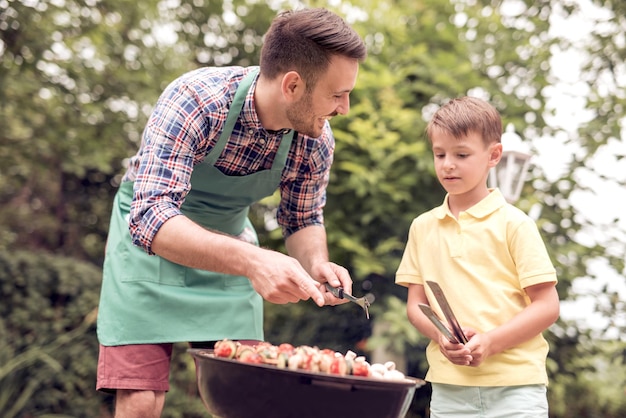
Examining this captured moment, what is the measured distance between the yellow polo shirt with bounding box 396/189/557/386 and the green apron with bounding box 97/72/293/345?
59cm

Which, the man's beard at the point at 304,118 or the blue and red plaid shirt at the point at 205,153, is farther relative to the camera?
the man's beard at the point at 304,118

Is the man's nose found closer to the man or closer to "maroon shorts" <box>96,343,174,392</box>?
the man

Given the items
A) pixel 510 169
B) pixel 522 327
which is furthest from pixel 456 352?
pixel 510 169

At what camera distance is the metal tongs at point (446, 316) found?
1.62 metres

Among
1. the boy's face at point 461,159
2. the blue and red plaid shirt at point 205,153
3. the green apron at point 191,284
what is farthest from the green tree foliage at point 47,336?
the boy's face at point 461,159

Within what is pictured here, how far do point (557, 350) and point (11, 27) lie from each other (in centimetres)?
398

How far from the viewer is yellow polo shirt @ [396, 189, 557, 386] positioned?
1934 mm

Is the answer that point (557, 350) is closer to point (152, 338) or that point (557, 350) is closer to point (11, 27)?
point (152, 338)

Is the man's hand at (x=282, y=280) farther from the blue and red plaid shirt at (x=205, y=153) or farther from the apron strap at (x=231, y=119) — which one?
the apron strap at (x=231, y=119)

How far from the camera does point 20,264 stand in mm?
5402

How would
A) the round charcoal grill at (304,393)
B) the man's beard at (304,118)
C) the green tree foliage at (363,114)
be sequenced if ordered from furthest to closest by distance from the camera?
the green tree foliage at (363,114) → the man's beard at (304,118) → the round charcoal grill at (304,393)

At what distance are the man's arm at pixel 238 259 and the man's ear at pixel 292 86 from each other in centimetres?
50

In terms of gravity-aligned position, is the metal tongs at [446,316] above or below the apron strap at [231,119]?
below

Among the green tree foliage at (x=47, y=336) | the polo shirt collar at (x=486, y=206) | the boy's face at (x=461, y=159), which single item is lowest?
the green tree foliage at (x=47, y=336)
